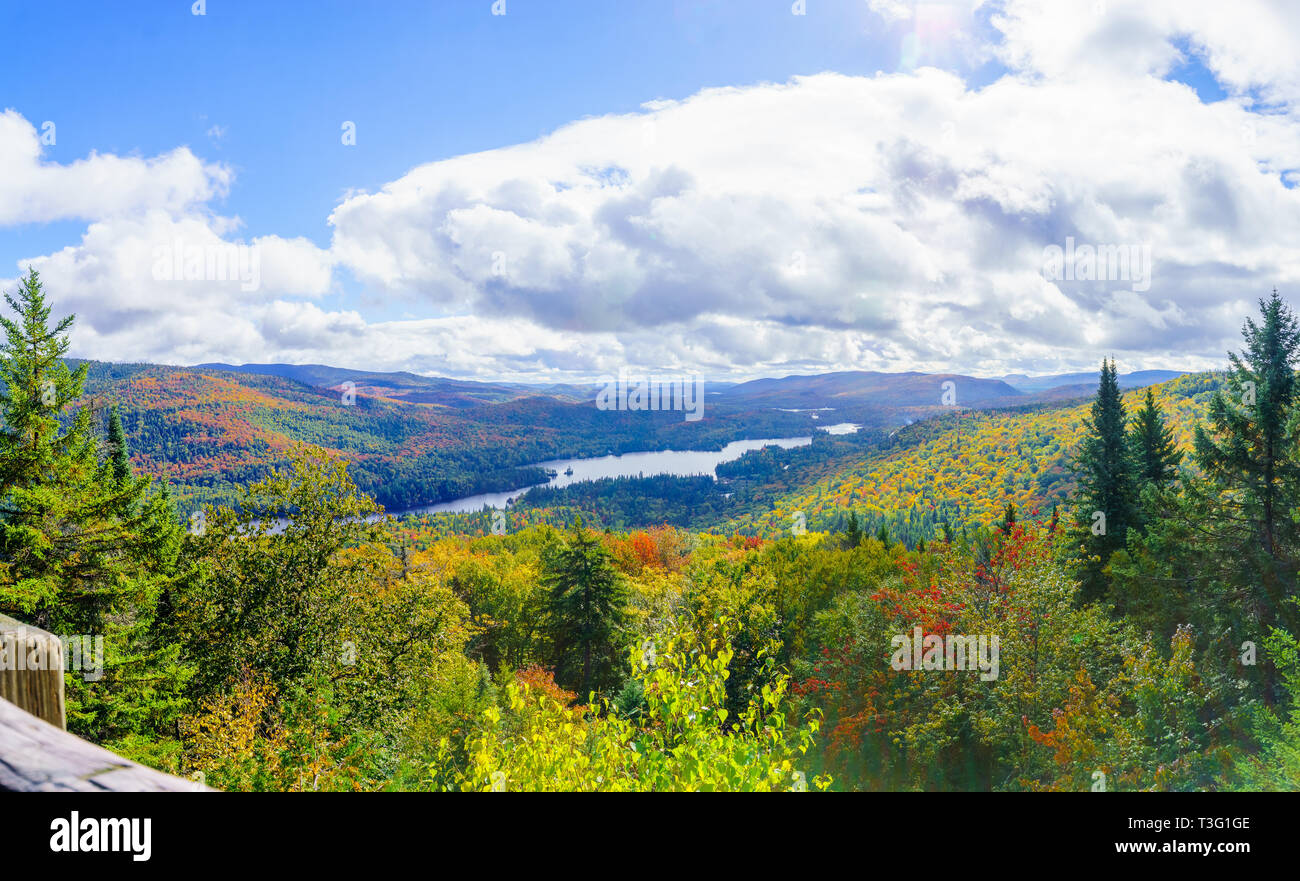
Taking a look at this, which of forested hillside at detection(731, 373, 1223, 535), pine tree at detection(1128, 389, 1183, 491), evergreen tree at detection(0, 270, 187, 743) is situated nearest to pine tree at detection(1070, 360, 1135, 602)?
pine tree at detection(1128, 389, 1183, 491)

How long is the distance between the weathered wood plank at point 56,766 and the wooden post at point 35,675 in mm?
272

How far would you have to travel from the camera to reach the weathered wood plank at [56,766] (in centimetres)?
103

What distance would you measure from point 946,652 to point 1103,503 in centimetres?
1028

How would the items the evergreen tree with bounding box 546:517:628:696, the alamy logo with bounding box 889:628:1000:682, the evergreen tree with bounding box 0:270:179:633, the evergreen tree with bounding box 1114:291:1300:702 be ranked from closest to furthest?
the evergreen tree with bounding box 0:270:179:633 < the evergreen tree with bounding box 1114:291:1300:702 < the alamy logo with bounding box 889:628:1000:682 < the evergreen tree with bounding box 546:517:628:696

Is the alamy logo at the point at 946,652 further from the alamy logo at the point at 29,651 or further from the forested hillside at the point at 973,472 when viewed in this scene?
the forested hillside at the point at 973,472

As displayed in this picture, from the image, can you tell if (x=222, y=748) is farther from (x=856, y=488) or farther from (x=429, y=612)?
(x=856, y=488)

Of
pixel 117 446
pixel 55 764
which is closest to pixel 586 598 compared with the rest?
pixel 117 446

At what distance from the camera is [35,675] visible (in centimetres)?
137

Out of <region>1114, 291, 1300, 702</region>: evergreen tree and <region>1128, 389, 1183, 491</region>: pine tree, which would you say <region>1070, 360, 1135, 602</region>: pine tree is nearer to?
<region>1128, 389, 1183, 491</region>: pine tree

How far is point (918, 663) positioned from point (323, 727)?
699 inches

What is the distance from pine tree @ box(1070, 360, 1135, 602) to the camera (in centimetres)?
2497

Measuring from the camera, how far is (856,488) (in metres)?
172
